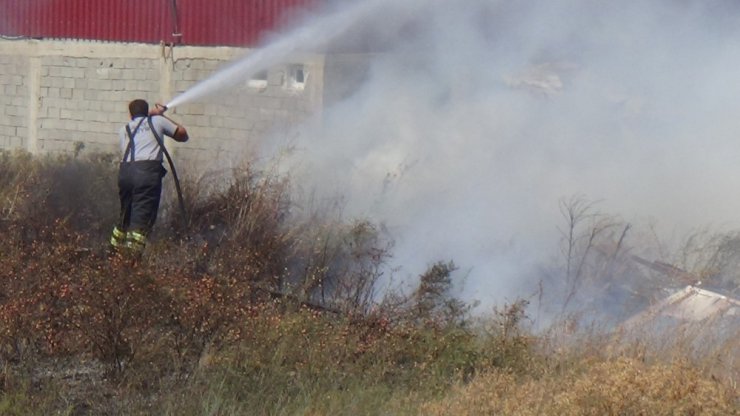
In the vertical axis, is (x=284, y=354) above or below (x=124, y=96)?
below

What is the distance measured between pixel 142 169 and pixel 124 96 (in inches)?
261

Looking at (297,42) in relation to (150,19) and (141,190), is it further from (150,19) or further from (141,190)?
(141,190)

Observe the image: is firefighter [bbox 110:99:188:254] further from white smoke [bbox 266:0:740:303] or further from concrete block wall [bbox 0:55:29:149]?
concrete block wall [bbox 0:55:29:149]

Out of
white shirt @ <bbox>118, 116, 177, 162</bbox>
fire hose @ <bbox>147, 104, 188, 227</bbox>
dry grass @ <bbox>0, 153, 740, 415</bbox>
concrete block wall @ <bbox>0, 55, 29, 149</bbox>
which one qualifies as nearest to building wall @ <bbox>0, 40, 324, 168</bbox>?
concrete block wall @ <bbox>0, 55, 29, 149</bbox>

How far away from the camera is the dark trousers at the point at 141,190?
28.6ft

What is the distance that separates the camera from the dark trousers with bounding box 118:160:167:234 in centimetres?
873

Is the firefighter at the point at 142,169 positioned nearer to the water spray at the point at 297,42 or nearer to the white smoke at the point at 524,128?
the white smoke at the point at 524,128

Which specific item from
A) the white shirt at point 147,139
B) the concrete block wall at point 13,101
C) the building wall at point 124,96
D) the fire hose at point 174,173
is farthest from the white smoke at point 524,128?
the concrete block wall at point 13,101

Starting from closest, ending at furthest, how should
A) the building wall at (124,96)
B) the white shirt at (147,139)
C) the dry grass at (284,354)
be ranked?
the dry grass at (284,354), the white shirt at (147,139), the building wall at (124,96)

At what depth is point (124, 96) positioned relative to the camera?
1509 cm

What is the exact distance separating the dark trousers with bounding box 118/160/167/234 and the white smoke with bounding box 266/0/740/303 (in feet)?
6.86

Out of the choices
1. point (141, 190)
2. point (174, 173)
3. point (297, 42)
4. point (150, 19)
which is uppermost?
point (150, 19)

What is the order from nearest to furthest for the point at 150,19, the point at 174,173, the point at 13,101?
1. the point at 174,173
2. the point at 150,19
3. the point at 13,101

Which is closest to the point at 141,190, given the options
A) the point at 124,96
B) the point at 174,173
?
the point at 174,173
